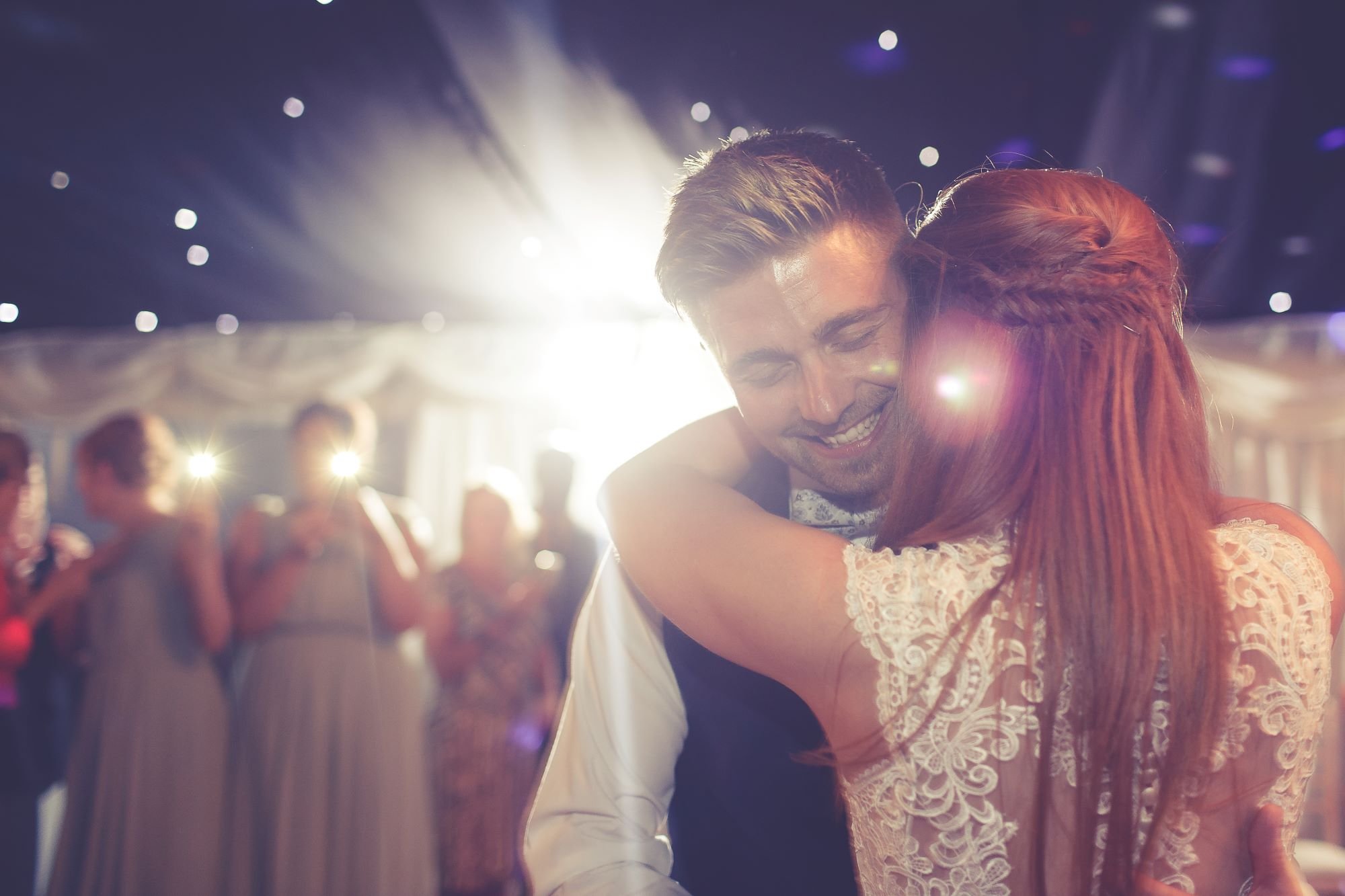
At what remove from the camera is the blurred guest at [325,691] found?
302 cm

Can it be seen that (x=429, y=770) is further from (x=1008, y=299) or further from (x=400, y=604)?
(x=1008, y=299)

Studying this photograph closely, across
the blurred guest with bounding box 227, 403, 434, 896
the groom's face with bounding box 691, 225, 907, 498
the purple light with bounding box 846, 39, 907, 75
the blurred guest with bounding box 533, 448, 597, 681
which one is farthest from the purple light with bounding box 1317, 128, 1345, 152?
the blurred guest with bounding box 227, 403, 434, 896

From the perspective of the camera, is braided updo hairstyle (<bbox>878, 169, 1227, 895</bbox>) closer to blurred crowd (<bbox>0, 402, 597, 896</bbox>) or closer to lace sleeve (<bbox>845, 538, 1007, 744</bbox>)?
lace sleeve (<bbox>845, 538, 1007, 744</bbox>)

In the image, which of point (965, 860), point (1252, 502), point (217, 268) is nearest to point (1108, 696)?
point (965, 860)

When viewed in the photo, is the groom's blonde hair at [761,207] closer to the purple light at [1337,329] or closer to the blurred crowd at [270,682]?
the blurred crowd at [270,682]

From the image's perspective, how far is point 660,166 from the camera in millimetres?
3568

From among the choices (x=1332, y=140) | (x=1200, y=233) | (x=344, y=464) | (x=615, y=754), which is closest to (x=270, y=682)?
(x=344, y=464)

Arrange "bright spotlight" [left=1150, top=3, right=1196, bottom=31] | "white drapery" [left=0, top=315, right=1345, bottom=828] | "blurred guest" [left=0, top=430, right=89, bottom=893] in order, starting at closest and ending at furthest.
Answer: "bright spotlight" [left=1150, top=3, right=1196, bottom=31], "blurred guest" [left=0, top=430, right=89, bottom=893], "white drapery" [left=0, top=315, right=1345, bottom=828]

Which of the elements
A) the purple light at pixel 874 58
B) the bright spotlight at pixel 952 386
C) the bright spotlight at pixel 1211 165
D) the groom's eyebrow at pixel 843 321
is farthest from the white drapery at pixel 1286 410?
the bright spotlight at pixel 952 386

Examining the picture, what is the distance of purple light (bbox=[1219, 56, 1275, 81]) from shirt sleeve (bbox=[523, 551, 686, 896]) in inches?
109

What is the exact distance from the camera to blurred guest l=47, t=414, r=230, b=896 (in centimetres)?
279

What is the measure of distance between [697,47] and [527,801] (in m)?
2.84

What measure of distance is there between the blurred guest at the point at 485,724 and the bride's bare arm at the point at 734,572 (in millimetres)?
2240

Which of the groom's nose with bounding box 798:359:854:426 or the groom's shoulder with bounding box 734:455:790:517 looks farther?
the groom's shoulder with bounding box 734:455:790:517
